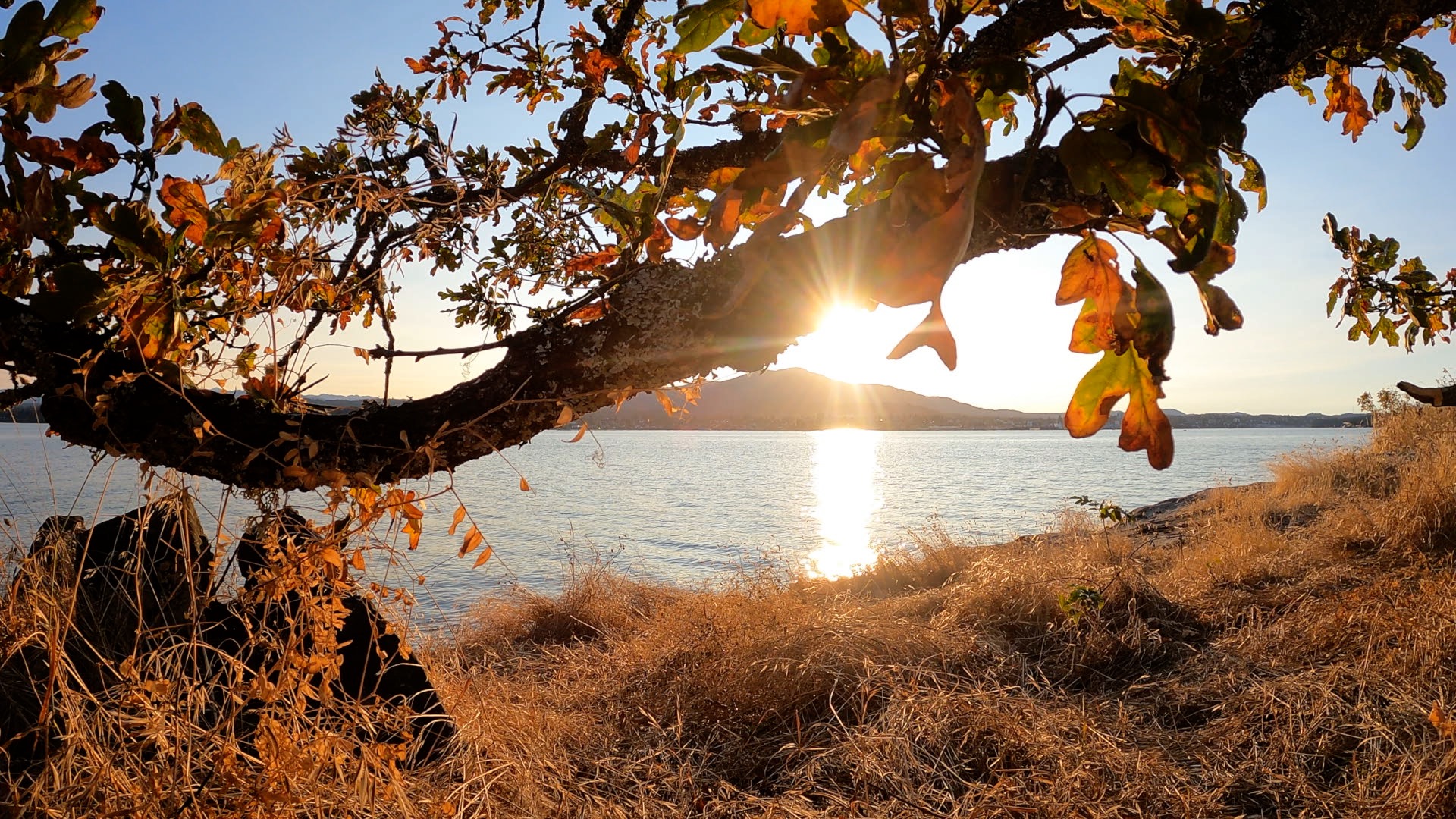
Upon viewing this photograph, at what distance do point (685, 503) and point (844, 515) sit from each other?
3623mm

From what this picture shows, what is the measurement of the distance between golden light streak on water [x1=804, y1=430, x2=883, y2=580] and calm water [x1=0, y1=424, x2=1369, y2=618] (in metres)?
0.06

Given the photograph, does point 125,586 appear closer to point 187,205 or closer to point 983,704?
point 187,205

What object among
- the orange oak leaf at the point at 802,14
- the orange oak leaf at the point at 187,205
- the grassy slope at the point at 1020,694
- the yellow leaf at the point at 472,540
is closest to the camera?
the orange oak leaf at the point at 802,14

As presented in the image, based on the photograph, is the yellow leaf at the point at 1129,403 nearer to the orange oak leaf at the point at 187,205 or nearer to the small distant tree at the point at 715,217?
the small distant tree at the point at 715,217

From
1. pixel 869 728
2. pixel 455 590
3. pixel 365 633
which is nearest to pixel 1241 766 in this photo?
pixel 869 728

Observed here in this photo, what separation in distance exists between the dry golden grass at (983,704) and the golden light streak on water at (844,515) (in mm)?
2573

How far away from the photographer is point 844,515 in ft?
46.5

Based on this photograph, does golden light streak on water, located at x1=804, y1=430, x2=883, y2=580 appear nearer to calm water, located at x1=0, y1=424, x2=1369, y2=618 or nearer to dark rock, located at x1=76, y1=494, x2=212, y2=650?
calm water, located at x1=0, y1=424, x2=1369, y2=618

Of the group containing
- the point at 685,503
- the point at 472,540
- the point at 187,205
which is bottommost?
the point at 685,503

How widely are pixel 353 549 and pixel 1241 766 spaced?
2830 millimetres

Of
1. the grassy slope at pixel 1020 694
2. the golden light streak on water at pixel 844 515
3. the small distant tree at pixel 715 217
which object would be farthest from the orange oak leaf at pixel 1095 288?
the golden light streak on water at pixel 844 515

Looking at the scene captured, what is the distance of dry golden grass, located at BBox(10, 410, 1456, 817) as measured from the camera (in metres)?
2.32

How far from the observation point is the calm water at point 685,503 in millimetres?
7336

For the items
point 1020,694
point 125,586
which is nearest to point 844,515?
point 1020,694
